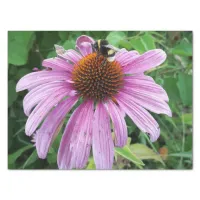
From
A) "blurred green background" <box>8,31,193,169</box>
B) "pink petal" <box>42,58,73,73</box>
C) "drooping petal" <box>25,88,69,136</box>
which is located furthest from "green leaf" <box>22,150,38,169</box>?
"pink petal" <box>42,58,73,73</box>

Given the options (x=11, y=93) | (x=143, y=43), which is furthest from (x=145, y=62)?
(x=11, y=93)

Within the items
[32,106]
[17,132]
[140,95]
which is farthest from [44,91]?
[140,95]

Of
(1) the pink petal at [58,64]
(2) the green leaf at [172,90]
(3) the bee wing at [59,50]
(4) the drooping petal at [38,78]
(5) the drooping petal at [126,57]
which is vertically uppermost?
(3) the bee wing at [59,50]

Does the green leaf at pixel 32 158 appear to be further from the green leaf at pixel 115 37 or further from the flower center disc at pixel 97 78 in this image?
the green leaf at pixel 115 37

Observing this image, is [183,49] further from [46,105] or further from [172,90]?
[46,105]
